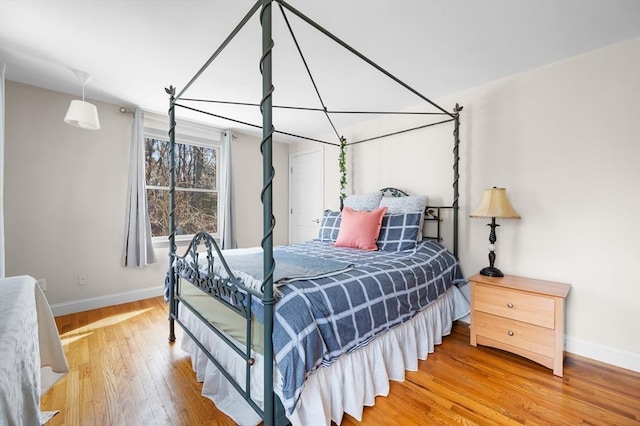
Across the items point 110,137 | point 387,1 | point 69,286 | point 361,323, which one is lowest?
point 69,286

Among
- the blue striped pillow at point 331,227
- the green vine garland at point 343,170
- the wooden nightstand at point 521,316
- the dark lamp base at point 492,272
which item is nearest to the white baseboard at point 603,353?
the wooden nightstand at point 521,316

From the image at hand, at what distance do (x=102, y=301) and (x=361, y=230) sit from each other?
121 inches

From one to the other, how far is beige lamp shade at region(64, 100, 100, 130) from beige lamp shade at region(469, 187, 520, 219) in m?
3.48

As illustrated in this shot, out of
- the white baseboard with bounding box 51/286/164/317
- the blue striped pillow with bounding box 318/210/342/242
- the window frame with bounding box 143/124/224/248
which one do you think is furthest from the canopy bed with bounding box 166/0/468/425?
the window frame with bounding box 143/124/224/248

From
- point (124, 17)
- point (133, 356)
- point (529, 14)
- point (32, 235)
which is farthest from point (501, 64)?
point (32, 235)

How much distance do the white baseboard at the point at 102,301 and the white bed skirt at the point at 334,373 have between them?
62.9 inches

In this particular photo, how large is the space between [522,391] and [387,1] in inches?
101

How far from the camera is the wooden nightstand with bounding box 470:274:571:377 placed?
1.84m

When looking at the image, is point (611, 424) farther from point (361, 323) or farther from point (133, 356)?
point (133, 356)

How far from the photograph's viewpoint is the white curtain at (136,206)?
3150mm

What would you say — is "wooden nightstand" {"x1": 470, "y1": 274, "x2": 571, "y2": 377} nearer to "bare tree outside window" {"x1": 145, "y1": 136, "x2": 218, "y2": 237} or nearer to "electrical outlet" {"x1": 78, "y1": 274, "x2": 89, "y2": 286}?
"bare tree outside window" {"x1": 145, "y1": 136, "x2": 218, "y2": 237}

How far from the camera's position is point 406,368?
6.22ft

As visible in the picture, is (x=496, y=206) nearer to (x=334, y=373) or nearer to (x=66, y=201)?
(x=334, y=373)

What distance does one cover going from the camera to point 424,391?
5.49 ft
